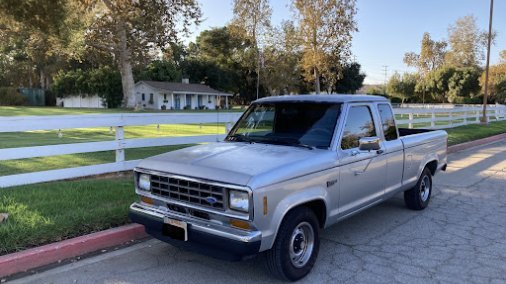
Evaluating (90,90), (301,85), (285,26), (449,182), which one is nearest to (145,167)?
(449,182)

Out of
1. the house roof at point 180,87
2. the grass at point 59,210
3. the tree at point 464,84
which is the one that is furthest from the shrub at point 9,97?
the tree at point 464,84

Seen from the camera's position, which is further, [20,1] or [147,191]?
[20,1]

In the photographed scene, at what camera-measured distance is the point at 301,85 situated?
7775 cm

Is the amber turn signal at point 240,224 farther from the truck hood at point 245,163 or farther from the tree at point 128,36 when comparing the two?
the tree at point 128,36

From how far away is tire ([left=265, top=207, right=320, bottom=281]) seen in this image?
4082mm

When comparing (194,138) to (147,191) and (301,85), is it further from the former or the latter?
(301,85)

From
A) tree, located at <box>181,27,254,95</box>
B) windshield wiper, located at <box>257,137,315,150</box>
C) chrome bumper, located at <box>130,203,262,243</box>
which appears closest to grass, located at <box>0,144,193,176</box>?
chrome bumper, located at <box>130,203,262,243</box>

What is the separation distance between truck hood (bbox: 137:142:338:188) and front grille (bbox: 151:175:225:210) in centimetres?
9

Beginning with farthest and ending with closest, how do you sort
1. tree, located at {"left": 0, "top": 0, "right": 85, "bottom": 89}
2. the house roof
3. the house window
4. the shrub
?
the house window, the shrub, the house roof, tree, located at {"left": 0, "top": 0, "right": 85, "bottom": 89}

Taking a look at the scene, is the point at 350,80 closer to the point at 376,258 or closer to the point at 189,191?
the point at 376,258

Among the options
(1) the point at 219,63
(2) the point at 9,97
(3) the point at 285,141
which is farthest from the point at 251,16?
(3) the point at 285,141

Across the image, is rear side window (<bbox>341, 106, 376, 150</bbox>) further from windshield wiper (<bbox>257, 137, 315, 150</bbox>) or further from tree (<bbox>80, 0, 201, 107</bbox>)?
tree (<bbox>80, 0, 201, 107</bbox>)

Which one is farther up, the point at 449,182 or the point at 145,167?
the point at 145,167

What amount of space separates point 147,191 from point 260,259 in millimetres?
1426
